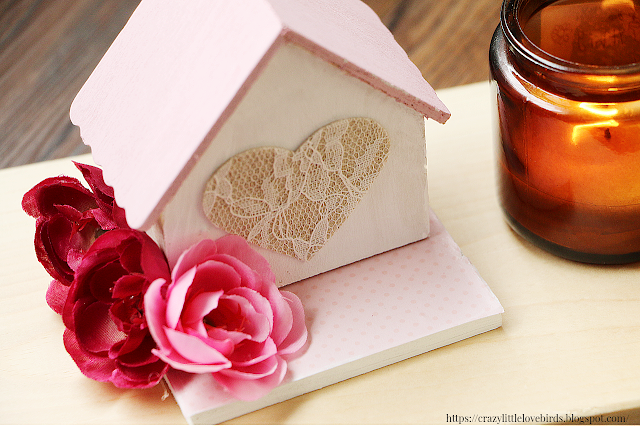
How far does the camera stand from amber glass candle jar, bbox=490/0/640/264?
1.51ft

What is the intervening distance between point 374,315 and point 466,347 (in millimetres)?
65

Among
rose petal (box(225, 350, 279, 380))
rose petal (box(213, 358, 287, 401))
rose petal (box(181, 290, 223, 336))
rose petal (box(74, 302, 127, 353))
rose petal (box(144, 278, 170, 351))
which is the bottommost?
rose petal (box(213, 358, 287, 401))

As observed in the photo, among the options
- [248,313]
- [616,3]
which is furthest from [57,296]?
[616,3]

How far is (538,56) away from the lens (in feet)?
1.51

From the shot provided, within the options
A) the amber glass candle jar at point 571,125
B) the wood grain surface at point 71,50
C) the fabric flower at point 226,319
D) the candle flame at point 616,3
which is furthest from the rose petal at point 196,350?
the wood grain surface at point 71,50

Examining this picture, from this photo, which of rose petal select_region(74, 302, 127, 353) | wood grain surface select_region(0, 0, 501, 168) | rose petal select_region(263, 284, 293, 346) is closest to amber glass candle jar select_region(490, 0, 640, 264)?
rose petal select_region(263, 284, 293, 346)

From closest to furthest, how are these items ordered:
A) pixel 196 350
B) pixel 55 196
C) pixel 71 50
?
pixel 196 350
pixel 55 196
pixel 71 50

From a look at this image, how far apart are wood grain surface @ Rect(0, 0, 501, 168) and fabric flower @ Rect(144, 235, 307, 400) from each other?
491 millimetres

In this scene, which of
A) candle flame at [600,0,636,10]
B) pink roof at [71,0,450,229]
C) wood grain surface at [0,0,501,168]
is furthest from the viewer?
wood grain surface at [0,0,501,168]

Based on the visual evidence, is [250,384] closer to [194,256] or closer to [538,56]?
[194,256]

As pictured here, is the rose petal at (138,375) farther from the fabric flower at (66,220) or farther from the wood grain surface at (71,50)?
the wood grain surface at (71,50)

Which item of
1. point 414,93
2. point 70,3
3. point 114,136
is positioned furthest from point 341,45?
point 70,3

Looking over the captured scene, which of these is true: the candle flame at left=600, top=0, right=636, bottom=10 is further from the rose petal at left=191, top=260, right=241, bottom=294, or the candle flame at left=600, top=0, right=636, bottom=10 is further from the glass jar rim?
the rose petal at left=191, top=260, right=241, bottom=294

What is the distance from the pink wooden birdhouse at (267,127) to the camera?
418 millimetres
